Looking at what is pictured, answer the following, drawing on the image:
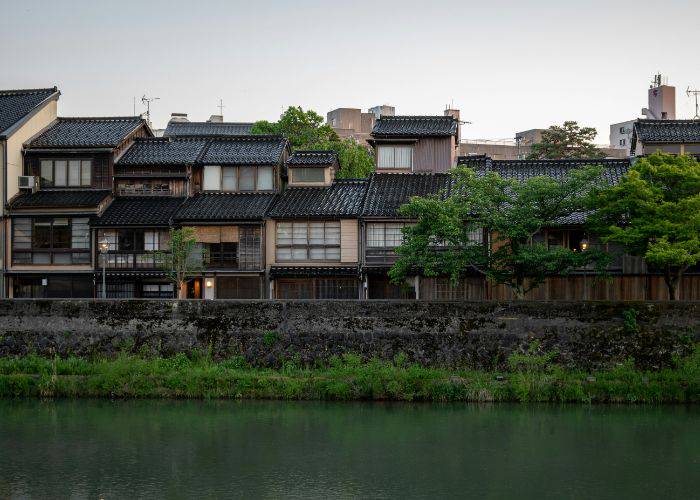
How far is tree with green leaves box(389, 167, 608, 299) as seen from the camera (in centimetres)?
3325

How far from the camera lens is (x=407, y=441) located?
2508cm

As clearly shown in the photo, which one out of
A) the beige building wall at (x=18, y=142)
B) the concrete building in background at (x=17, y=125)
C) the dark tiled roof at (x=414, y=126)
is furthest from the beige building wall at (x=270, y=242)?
the beige building wall at (x=18, y=142)

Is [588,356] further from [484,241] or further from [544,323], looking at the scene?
[484,241]

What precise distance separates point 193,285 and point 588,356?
19846 mm

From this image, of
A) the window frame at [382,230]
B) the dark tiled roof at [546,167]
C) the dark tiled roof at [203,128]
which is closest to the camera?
the window frame at [382,230]

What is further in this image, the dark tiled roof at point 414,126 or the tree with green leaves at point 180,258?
the dark tiled roof at point 414,126

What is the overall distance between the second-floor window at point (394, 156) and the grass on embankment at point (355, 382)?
16.4 metres

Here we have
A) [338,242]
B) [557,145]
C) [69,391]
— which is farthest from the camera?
[557,145]

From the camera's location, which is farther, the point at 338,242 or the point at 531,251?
the point at 338,242

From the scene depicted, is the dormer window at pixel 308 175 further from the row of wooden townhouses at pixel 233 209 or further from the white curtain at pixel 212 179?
the white curtain at pixel 212 179

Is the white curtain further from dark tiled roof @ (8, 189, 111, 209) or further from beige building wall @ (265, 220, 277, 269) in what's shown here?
dark tiled roof @ (8, 189, 111, 209)

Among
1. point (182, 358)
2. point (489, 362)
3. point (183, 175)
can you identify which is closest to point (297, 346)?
point (182, 358)

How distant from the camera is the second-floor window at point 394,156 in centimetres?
4509

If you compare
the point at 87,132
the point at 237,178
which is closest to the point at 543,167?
the point at 237,178
